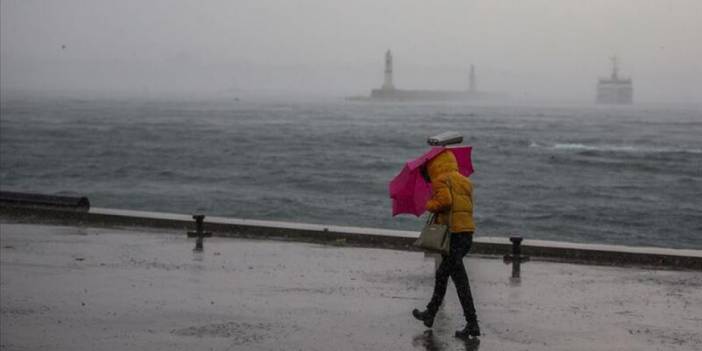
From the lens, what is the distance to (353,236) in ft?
45.8

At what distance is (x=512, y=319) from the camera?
9.03m

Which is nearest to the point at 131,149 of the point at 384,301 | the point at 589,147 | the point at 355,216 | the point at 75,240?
the point at 589,147

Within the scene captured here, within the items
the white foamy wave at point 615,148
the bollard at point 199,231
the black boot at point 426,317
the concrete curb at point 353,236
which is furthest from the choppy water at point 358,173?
the black boot at point 426,317

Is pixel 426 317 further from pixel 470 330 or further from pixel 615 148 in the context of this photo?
pixel 615 148

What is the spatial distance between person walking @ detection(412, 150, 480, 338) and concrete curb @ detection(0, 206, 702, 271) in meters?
4.47

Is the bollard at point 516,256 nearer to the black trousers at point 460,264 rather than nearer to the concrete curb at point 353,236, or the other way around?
the concrete curb at point 353,236

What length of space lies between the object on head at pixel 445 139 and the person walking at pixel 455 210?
0.08 m

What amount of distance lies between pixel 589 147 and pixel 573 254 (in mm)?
66504

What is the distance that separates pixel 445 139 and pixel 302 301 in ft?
7.95

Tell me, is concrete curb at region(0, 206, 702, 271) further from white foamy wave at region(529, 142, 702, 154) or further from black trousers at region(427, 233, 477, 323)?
white foamy wave at region(529, 142, 702, 154)

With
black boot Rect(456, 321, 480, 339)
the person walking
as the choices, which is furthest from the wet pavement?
the person walking

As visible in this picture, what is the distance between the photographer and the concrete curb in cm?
1232

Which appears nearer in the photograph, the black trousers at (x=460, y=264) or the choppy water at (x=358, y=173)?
the black trousers at (x=460, y=264)

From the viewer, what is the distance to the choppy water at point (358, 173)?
36156 millimetres
